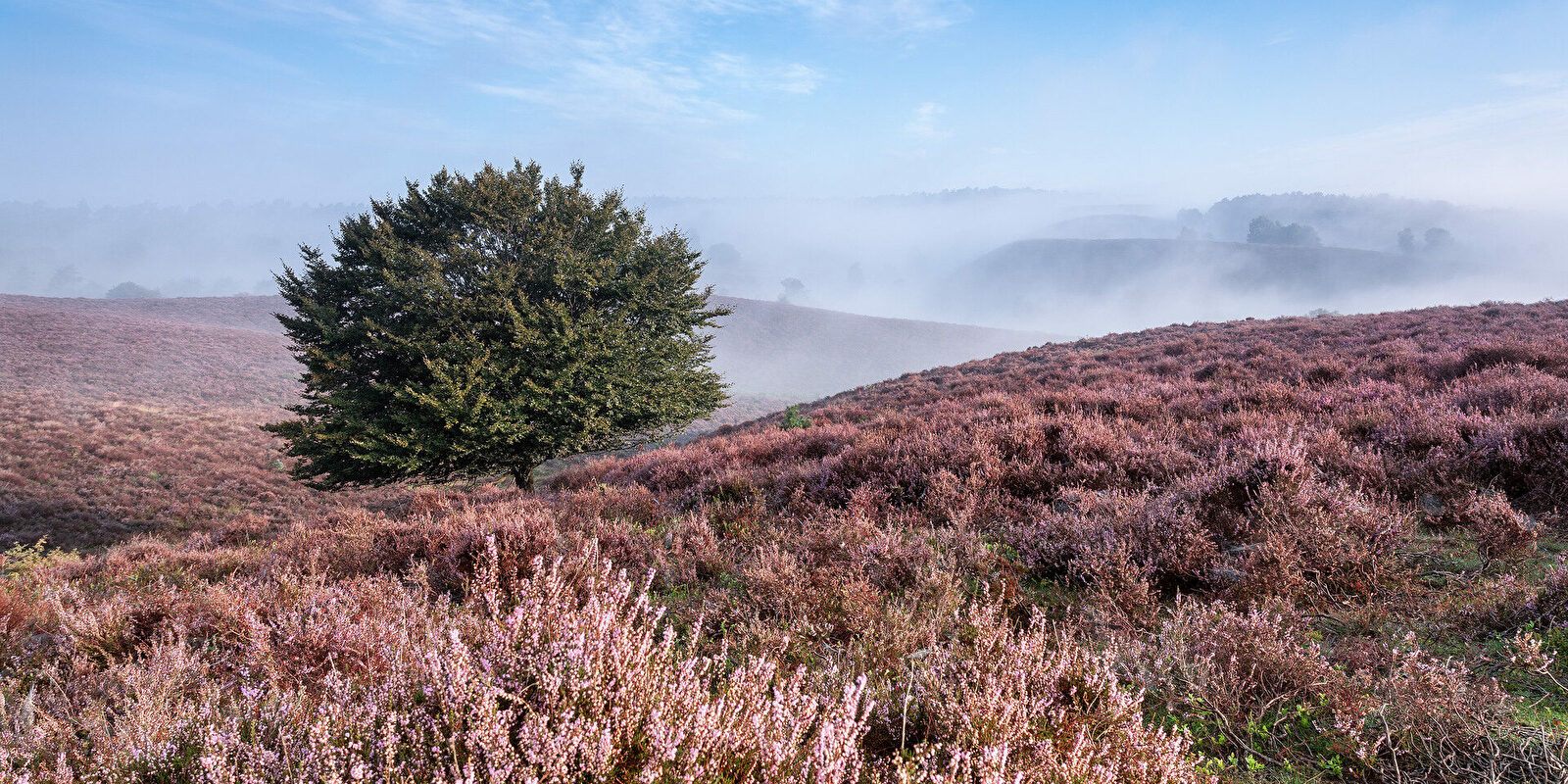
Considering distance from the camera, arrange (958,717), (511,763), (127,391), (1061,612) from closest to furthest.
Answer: (511,763) → (958,717) → (1061,612) → (127,391)

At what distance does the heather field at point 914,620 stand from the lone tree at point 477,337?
3.38 meters

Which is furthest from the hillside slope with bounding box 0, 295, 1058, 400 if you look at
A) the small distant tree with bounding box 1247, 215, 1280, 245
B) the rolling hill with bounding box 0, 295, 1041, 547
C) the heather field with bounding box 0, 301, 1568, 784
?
the small distant tree with bounding box 1247, 215, 1280, 245

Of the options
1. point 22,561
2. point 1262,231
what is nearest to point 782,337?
point 22,561

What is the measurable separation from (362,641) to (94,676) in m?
1.53

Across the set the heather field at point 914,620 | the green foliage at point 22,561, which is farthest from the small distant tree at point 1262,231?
the green foliage at point 22,561

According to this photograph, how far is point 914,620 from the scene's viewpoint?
3453 millimetres

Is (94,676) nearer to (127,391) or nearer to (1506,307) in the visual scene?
(1506,307)

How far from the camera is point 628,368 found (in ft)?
43.2

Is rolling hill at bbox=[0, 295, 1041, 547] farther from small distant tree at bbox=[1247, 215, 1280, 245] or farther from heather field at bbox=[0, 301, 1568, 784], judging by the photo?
small distant tree at bbox=[1247, 215, 1280, 245]

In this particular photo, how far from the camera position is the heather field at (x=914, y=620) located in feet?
6.54

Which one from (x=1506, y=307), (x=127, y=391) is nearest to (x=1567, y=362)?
(x=1506, y=307)

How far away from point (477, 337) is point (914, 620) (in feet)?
37.3

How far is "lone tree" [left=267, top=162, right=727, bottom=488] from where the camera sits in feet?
37.1

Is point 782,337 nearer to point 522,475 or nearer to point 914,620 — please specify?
point 522,475
